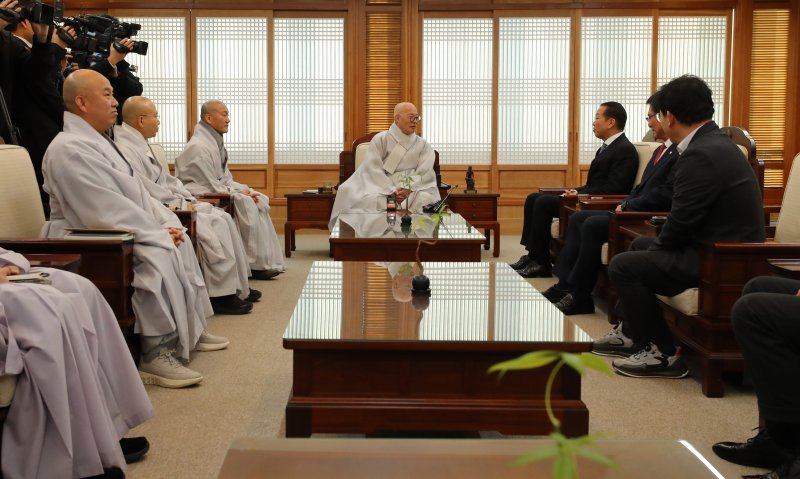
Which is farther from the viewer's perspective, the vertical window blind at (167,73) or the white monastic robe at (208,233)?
the vertical window blind at (167,73)

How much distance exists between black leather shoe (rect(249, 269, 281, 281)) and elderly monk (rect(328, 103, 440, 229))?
3.04 feet

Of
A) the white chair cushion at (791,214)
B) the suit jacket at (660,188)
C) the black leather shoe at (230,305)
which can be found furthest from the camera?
the black leather shoe at (230,305)

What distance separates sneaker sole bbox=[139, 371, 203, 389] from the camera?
11.1ft

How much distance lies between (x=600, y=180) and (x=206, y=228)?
2.62 metres

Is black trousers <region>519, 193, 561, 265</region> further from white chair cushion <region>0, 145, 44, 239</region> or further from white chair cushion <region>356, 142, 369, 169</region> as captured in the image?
white chair cushion <region>0, 145, 44, 239</region>

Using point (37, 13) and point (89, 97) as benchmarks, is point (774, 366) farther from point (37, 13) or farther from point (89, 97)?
point (37, 13)

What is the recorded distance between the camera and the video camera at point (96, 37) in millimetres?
5316

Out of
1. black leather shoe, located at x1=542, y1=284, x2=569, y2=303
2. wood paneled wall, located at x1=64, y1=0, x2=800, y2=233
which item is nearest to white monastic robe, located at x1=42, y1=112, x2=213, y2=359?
black leather shoe, located at x1=542, y1=284, x2=569, y2=303

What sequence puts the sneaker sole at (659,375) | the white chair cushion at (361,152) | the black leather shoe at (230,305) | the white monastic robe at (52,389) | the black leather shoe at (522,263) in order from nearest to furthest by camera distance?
the white monastic robe at (52,389)
the sneaker sole at (659,375)
the black leather shoe at (230,305)
the black leather shoe at (522,263)
the white chair cushion at (361,152)

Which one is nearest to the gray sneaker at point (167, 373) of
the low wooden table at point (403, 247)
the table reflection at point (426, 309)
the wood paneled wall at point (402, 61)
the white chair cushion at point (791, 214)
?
the table reflection at point (426, 309)

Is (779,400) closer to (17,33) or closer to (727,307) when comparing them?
(727,307)

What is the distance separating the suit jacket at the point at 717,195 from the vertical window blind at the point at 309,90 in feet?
19.0

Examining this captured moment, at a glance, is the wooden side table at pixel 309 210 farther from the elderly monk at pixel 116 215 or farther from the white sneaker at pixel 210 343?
the elderly monk at pixel 116 215

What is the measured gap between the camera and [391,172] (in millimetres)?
6961
